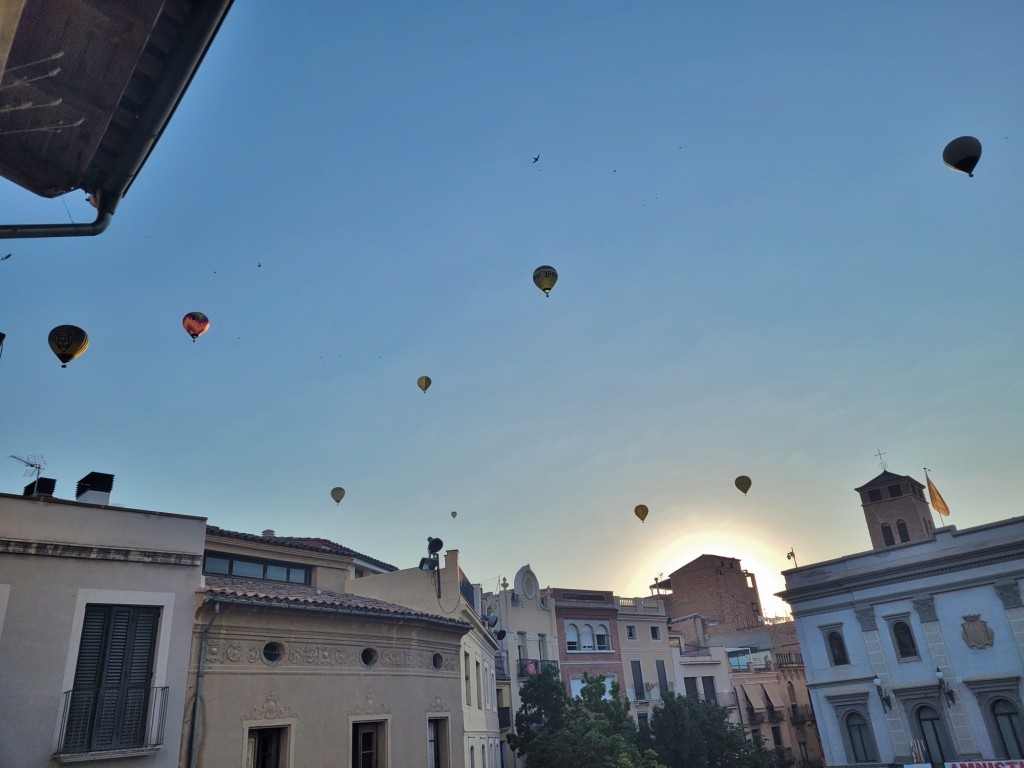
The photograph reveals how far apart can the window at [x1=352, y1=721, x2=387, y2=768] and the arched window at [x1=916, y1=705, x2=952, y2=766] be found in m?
23.8

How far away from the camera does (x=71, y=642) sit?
13.0 m

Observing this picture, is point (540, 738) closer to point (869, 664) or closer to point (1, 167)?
point (869, 664)

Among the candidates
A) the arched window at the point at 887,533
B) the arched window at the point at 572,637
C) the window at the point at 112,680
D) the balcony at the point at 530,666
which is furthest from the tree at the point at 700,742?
the window at the point at 112,680

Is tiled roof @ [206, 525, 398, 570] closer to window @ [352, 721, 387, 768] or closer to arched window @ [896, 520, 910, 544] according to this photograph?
window @ [352, 721, 387, 768]

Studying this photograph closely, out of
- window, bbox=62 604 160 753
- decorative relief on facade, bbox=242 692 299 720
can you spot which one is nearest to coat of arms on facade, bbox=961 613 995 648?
decorative relief on facade, bbox=242 692 299 720

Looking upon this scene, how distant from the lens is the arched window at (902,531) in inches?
2176

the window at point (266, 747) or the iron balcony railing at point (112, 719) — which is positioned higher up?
the iron balcony railing at point (112, 719)

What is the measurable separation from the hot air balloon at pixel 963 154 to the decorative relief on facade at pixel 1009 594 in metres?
21.3

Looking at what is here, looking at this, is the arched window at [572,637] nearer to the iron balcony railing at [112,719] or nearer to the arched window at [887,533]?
the arched window at [887,533]

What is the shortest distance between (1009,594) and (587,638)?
24923mm

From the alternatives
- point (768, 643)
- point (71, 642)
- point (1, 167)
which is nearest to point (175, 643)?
point (71, 642)

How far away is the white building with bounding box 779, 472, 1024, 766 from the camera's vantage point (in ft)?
93.1

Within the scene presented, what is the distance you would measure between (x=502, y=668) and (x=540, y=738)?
697 cm

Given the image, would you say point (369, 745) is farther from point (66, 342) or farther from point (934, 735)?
point (934, 735)
